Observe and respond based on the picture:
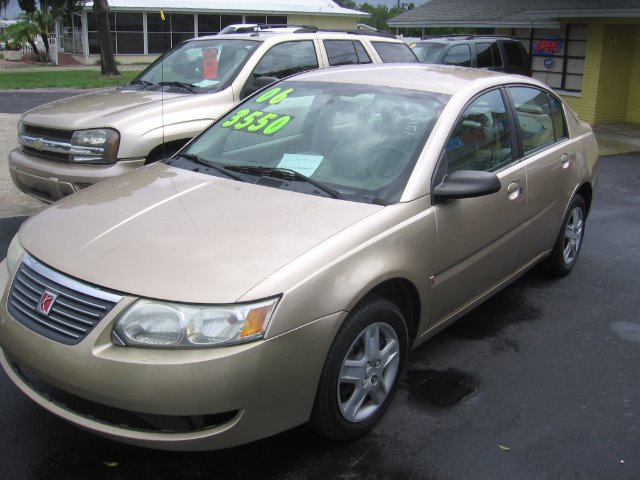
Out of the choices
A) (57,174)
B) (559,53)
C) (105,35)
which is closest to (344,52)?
(57,174)

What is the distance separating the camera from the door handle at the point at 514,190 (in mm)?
4191

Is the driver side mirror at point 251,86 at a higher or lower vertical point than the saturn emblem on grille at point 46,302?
higher

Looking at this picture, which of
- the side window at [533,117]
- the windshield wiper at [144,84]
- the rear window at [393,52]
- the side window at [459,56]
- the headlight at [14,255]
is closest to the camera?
the headlight at [14,255]

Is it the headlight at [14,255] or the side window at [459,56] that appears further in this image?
the side window at [459,56]

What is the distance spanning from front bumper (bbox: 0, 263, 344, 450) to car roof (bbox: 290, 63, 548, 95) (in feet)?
5.92

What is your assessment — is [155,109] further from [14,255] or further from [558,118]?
[558,118]

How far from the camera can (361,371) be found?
3158mm

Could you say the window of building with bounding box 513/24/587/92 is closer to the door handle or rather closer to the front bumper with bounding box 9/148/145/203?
the door handle

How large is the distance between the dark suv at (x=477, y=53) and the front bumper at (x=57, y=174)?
8.48 meters

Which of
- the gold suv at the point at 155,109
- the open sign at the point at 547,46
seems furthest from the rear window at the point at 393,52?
the open sign at the point at 547,46

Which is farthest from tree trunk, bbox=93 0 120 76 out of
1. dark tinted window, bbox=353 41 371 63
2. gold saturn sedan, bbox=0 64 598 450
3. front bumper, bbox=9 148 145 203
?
gold saturn sedan, bbox=0 64 598 450

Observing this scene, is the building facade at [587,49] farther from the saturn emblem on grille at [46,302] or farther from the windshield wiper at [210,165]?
the saturn emblem on grille at [46,302]

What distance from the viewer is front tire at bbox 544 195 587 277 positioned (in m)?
5.21

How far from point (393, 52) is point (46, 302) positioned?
634 centimetres
